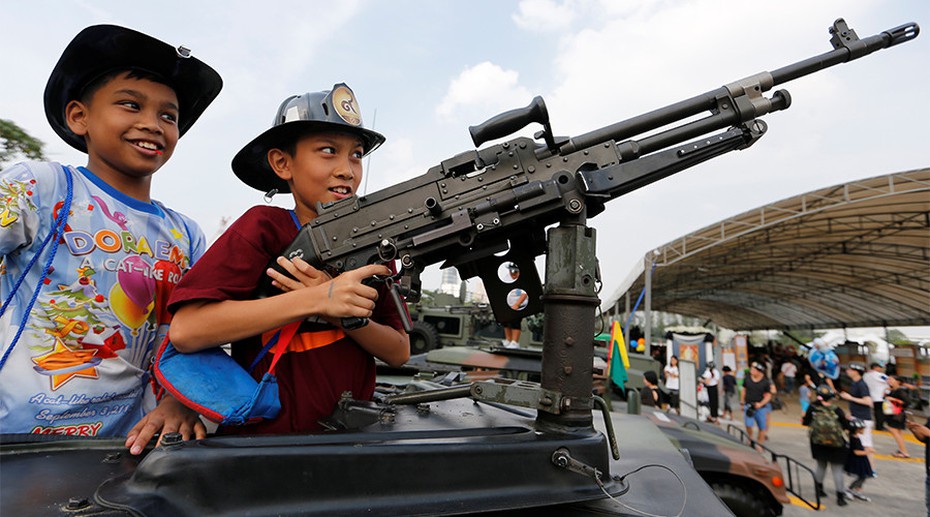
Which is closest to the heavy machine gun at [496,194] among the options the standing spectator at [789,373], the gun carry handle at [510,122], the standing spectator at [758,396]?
the gun carry handle at [510,122]

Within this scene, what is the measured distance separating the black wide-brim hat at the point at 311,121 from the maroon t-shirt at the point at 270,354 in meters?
0.32

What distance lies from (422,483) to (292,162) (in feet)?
4.41

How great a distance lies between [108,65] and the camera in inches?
71.5

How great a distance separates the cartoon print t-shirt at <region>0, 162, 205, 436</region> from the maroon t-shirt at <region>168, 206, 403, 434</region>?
0.37m

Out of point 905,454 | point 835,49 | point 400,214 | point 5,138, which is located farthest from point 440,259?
point 905,454

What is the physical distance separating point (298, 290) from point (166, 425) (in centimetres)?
60

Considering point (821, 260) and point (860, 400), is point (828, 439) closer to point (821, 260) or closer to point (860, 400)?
point (860, 400)

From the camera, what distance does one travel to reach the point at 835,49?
241 cm

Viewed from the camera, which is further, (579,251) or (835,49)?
(835,49)

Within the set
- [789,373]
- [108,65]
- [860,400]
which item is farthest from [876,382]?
[108,65]

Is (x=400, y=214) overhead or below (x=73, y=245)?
overhead

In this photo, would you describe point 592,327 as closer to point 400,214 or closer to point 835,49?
point 400,214

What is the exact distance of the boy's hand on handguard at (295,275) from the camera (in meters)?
1.69

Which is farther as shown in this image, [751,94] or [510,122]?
[751,94]
